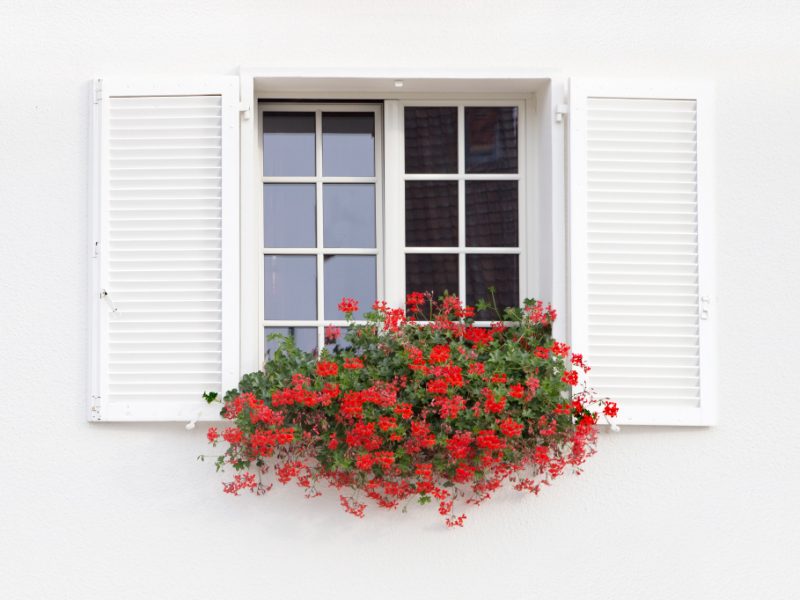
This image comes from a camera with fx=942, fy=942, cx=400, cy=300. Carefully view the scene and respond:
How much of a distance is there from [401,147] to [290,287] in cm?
74

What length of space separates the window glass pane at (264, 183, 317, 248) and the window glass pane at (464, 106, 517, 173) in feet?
2.26

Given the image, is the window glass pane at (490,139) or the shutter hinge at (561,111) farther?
the window glass pane at (490,139)

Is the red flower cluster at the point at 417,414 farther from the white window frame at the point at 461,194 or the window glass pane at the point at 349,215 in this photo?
the window glass pane at the point at 349,215

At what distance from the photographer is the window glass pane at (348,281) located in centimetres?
392

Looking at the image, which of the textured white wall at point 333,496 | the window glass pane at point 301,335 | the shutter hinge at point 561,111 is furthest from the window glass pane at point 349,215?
the shutter hinge at point 561,111

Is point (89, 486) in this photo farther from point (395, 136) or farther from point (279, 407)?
point (395, 136)

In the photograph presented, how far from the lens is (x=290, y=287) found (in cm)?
393

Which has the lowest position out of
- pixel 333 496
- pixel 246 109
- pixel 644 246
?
pixel 333 496

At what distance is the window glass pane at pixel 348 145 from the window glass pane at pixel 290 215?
0.14 meters

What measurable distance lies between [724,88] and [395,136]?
1.34 meters

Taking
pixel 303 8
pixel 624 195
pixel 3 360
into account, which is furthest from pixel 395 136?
pixel 3 360

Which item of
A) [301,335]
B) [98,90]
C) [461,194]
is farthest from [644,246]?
[98,90]

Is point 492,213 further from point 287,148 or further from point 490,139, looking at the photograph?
point 287,148

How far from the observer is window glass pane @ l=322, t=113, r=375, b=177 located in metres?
3.96
